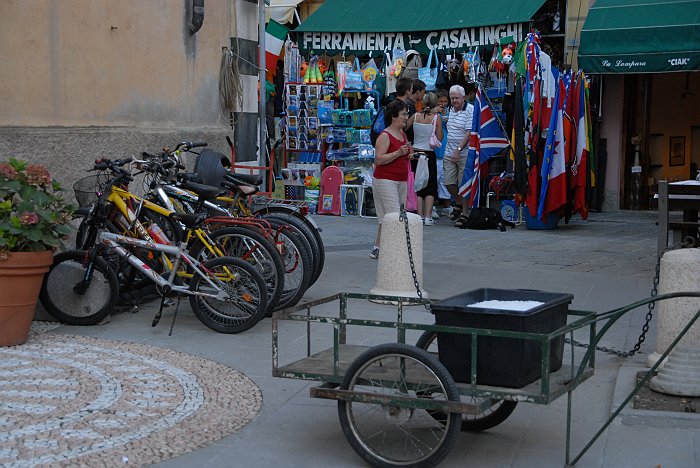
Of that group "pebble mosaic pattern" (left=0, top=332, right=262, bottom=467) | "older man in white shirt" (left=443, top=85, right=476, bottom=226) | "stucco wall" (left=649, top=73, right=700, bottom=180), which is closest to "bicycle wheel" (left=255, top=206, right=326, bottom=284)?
"pebble mosaic pattern" (left=0, top=332, right=262, bottom=467)

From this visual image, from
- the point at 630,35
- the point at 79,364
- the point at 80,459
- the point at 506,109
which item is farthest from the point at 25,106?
the point at 630,35

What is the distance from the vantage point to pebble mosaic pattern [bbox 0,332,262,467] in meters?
5.45

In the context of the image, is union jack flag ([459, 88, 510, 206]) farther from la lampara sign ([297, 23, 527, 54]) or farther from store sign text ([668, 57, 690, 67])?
store sign text ([668, 57, 690, 67])

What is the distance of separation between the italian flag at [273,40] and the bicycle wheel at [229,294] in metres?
10.5

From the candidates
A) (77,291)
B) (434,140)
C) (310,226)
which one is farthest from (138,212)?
(434,140)

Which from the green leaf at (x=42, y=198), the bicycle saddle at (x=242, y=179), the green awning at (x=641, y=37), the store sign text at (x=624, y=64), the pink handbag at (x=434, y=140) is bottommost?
the green leaf at (x=42, y=198)

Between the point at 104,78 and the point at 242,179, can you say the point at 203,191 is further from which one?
the point at 104,78

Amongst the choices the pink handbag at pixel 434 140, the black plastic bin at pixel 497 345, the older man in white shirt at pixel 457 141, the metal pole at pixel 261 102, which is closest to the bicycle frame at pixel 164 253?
the black plastic bin at pixel 497 345

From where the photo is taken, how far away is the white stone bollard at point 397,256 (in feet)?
30.3

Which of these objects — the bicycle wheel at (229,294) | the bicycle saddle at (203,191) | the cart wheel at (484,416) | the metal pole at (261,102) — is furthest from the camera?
the metal pole at (261,102)

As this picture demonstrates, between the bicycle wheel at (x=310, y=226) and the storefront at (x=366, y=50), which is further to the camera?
the storefront at (x=366, y=50)

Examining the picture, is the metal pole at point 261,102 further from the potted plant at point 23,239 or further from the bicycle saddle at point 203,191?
the potted plant at point 23,239

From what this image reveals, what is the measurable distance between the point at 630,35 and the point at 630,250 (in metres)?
4.30

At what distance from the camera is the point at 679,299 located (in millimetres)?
6754
